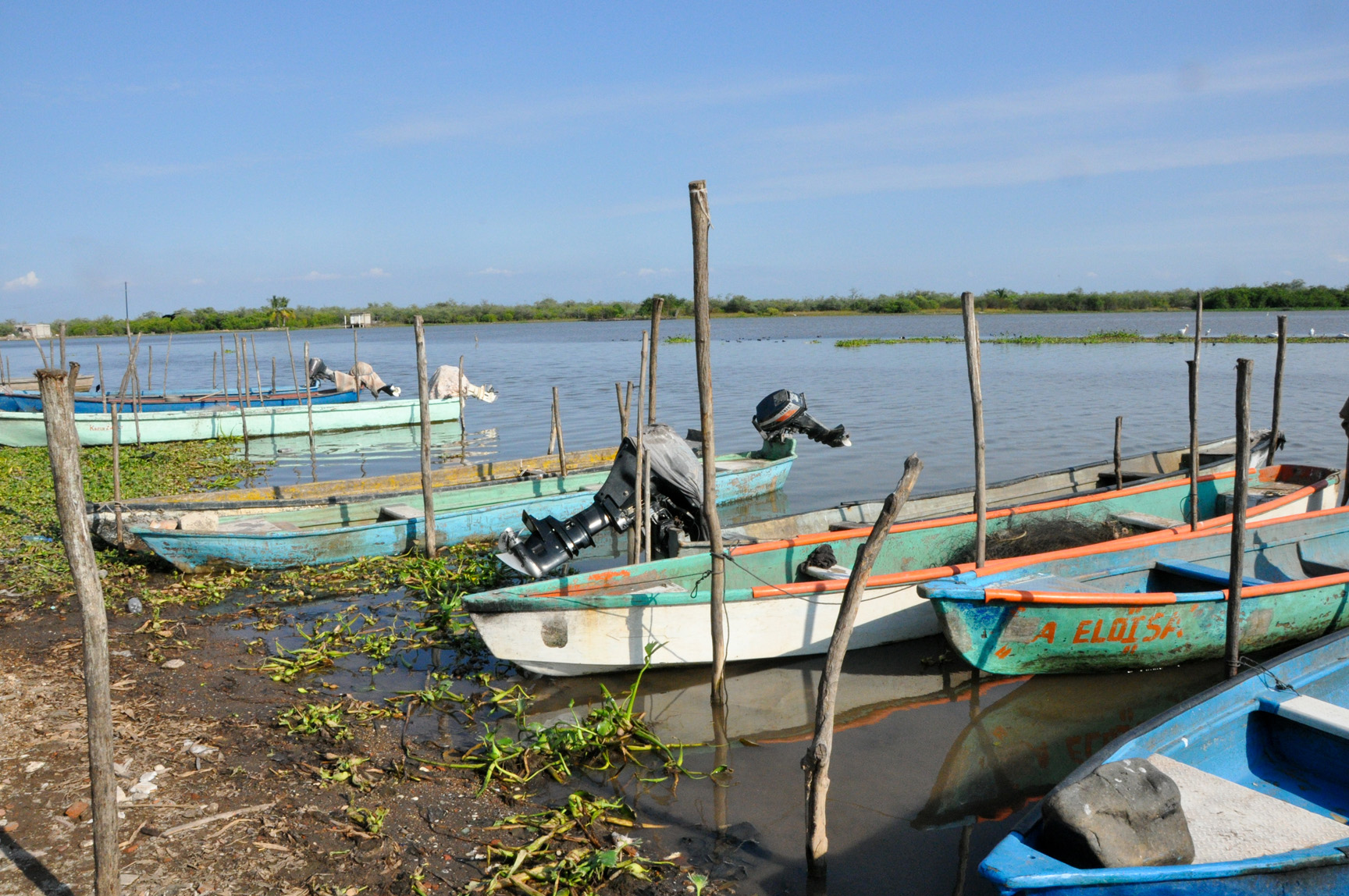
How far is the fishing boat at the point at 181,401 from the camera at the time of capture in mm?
18688

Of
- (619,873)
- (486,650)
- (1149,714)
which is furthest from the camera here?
(486,650)

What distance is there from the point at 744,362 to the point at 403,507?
3152 cm

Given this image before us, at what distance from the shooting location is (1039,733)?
20.0 feet

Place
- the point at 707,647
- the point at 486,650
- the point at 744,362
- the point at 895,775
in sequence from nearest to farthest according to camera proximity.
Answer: the point at 895,775 < the point at 707,647 < the point at 486,650 < the point at 744,362

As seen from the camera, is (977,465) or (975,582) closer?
(975,582)

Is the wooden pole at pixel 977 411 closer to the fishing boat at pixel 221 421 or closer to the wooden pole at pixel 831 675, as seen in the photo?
the wooden pole at pixel 831 675

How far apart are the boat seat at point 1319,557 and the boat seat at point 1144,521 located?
3.17 feet

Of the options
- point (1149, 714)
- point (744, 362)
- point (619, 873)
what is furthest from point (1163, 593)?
point (744, 362)

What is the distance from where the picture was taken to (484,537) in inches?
414

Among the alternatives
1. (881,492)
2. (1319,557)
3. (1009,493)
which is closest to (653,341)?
(1009,493)

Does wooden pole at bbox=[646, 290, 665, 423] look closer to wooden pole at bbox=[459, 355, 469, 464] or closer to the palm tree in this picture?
wooden pole at bbox=[459, 355, 469, 464]

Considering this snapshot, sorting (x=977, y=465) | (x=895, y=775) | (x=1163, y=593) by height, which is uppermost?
(x=977, y=465)

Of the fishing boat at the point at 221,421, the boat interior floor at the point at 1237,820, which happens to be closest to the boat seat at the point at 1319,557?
the boat interior floor at the point at 1237,820

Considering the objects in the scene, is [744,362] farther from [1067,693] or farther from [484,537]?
[1067,693]
